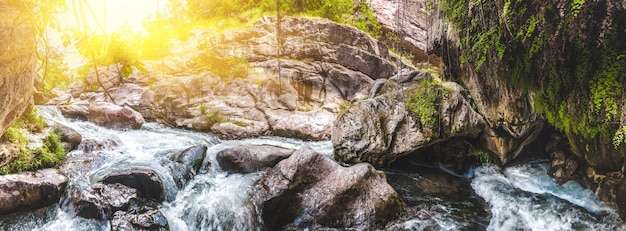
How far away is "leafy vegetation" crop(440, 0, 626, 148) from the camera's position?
15.8ft

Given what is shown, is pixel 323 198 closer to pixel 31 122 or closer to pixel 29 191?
pixel 29 191

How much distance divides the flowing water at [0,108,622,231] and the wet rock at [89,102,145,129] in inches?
119

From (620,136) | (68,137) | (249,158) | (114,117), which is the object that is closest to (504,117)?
(620,136)

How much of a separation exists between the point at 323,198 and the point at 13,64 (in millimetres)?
5957

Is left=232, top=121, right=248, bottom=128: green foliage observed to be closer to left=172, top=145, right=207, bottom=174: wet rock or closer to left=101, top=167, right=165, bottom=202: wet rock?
left=172, top=145, right=207, bottom=174: wet rock

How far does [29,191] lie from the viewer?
6.00m

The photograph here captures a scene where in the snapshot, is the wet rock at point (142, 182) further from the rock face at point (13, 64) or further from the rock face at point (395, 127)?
the rock face at point (395, 127)

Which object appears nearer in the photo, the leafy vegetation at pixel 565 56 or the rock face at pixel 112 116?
the leafy vegetation at pixel 565 56

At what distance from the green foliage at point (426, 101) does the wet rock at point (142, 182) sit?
22.7 feet

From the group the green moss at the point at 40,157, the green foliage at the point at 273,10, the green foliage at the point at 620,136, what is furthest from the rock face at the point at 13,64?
the green foliage at the point at 273,10

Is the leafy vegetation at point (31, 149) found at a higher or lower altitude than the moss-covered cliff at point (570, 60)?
lower

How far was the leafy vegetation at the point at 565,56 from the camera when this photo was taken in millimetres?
4828

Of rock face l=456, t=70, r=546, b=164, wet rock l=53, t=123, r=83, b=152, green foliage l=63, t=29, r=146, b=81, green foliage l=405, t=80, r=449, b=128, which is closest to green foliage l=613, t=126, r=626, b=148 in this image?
rock face l=456, t=70, r=546, b=164

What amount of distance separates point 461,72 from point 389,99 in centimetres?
297
